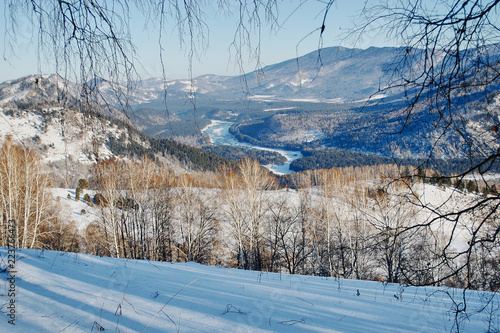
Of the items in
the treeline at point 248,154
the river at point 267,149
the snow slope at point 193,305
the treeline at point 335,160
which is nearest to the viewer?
the snow slope at point 193,305

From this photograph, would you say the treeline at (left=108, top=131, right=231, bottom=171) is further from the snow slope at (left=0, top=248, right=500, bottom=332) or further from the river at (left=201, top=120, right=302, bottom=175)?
the snow slope at (left=0, top=248, right=500, bottom=332)

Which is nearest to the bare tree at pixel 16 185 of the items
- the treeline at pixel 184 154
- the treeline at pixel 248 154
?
the treeline at pixel 184 154

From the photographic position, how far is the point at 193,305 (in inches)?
111

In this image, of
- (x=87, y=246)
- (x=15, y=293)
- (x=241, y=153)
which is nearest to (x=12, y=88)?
(x=241, y=153)

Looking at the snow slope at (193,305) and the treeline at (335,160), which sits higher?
the snow slope at (193,305)

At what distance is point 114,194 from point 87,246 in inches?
246

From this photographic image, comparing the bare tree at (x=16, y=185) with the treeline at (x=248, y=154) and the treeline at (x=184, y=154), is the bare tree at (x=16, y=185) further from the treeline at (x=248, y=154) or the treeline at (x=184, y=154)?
the treeline at (x=248, y=154)

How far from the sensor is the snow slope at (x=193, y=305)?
7.77 feet

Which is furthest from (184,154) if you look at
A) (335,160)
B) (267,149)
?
(267,149)

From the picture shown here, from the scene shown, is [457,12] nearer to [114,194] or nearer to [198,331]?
[198,331]

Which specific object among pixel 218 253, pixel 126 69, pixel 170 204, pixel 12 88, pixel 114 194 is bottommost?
pixel 218 253

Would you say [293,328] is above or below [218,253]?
above

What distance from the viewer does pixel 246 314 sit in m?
2.67

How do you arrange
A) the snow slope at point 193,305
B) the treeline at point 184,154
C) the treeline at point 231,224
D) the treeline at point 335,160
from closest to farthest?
the snow slope at point 193,305 < the treeline at point 231,224 < the treeline at point 184,154 < the treeline at point 335,160
